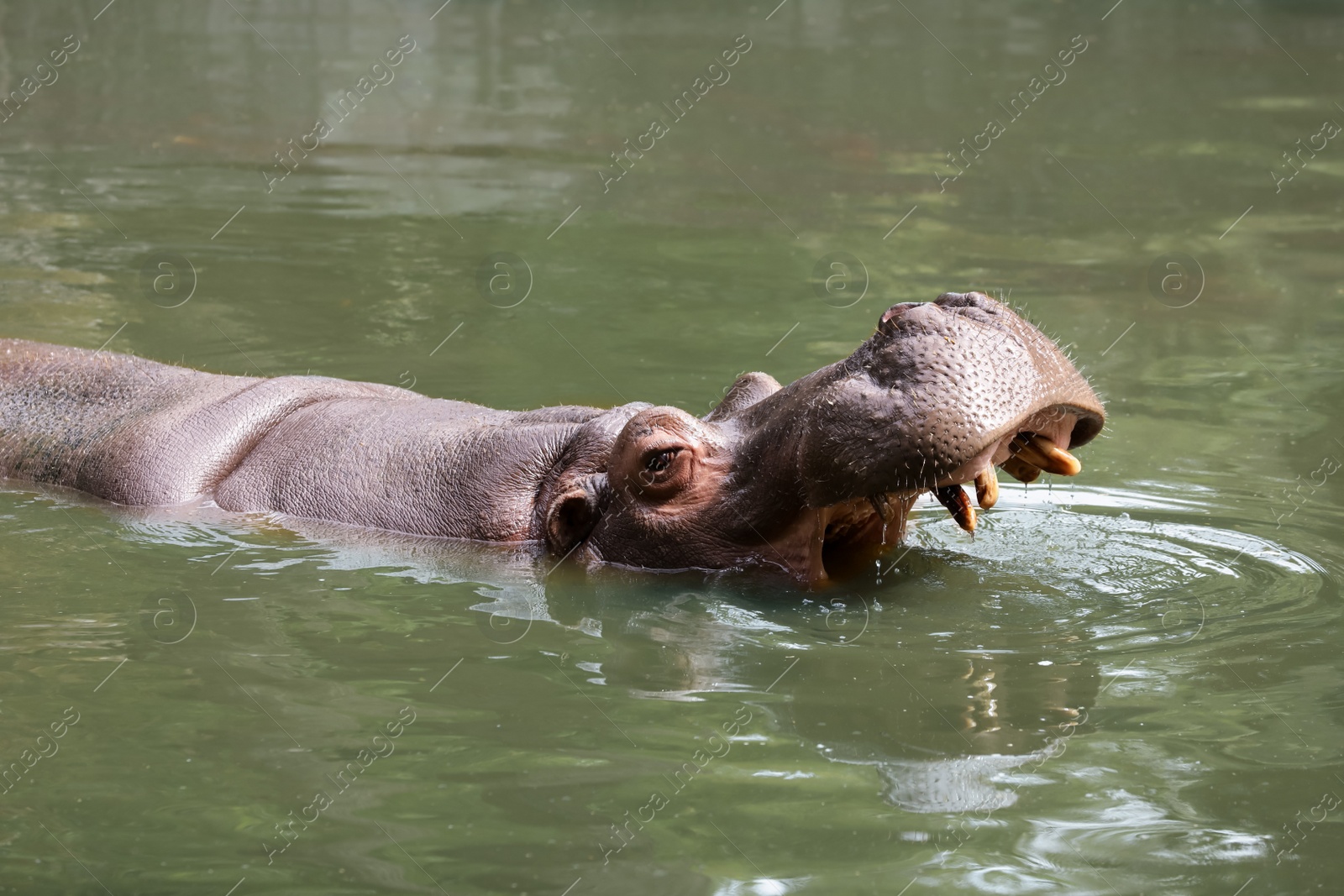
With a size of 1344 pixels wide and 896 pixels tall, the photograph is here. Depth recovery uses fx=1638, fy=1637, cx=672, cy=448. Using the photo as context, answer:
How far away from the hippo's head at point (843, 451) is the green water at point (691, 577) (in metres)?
0.17

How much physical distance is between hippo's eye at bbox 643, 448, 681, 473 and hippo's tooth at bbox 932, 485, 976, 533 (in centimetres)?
89

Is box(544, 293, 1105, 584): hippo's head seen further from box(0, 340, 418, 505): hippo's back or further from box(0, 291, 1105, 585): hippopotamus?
box(0, 340, 418, 505): hippo's back

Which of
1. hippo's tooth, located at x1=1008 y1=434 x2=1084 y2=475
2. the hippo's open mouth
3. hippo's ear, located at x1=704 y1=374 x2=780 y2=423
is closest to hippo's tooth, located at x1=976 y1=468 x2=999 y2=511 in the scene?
the hippo's open mouth

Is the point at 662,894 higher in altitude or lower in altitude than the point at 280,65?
lower


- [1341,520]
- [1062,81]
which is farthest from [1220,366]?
[1062,81]

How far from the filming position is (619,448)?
18.3ft

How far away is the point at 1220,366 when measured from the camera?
9297 mm

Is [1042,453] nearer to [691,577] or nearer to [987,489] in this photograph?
[987,489]

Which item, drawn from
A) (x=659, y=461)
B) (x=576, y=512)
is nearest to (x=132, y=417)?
(x=576, y=512)

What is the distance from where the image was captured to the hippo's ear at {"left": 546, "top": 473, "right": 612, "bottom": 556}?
5773mm

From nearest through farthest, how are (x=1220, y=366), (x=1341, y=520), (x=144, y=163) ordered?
1. (x=1341, y=520)
2. (x=1220, y=366)
3. (x=144, y=163)

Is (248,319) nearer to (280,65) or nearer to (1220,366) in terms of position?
(1220,366)

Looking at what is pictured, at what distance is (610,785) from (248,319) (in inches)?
271

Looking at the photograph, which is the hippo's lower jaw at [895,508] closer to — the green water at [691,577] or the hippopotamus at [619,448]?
the hippopotamus at [619,448]
